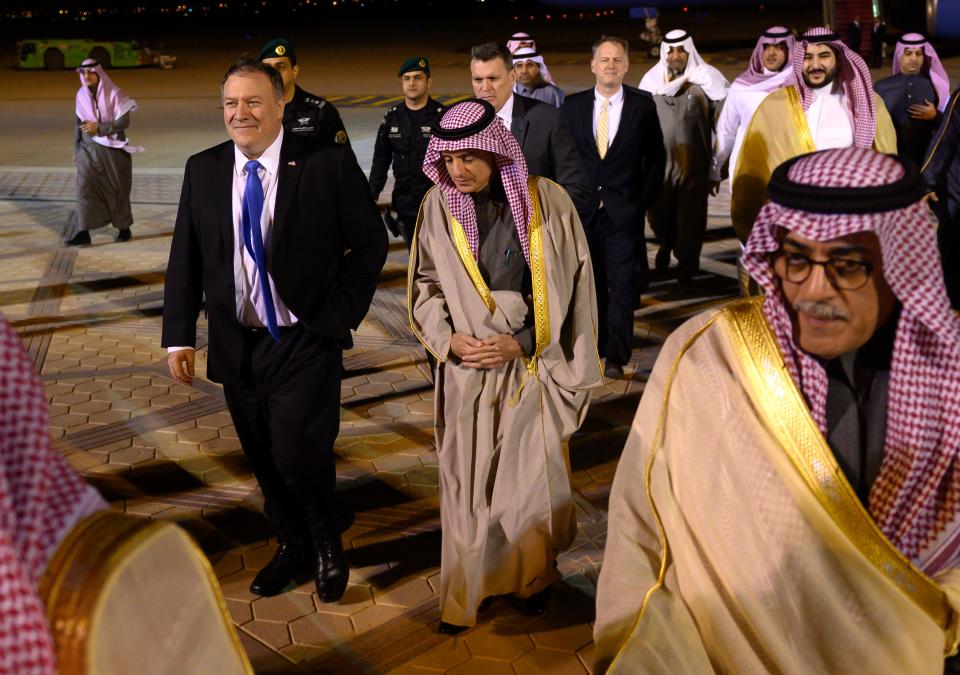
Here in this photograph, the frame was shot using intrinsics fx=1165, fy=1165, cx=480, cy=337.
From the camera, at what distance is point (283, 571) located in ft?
15.3

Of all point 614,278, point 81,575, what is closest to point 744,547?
point 81,575

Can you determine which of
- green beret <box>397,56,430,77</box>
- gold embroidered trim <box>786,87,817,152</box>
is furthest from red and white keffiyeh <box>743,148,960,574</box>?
green beret <box>397,56,430,77</box>

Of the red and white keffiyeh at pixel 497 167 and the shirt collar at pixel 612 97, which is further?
the shirt collar at pixel 612 97

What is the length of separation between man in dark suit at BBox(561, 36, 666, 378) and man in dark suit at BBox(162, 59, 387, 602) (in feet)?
9.93

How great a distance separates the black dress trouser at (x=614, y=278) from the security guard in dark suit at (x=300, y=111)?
5.59 ft

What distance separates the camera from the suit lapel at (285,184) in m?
4.22

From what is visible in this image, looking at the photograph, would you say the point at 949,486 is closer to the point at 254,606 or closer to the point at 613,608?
the point at 613,608

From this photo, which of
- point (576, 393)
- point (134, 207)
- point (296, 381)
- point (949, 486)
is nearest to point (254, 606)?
point (296, 381)

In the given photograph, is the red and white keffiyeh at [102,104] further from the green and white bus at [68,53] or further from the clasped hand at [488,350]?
the green and white bus at [68,53]

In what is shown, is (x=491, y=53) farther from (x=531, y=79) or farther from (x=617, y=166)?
(x=531, y=79)

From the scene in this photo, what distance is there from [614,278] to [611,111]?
1.07 metres

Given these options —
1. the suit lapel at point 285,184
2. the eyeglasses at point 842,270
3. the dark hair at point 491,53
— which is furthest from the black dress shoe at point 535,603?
the dark hair at point 491,53

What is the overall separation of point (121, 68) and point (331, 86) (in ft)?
28.8

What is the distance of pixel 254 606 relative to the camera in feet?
15.0
